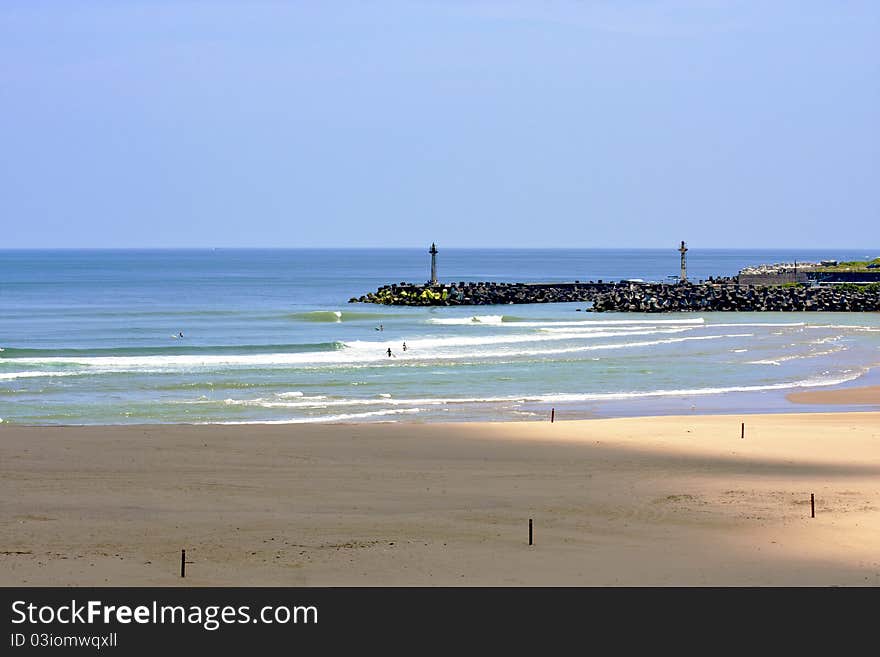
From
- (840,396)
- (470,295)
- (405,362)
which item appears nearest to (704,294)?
(470,295)

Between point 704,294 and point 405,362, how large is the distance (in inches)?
1708

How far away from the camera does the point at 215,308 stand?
281 feet

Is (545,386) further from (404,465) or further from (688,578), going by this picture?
(688,578)

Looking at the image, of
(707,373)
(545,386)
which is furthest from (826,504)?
(707,373)

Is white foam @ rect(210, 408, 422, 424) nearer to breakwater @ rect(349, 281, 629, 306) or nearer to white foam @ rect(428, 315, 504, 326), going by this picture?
white foam @ rect(428, 315, 504, 326)

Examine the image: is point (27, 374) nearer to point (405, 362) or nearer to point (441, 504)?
point (405, 362)

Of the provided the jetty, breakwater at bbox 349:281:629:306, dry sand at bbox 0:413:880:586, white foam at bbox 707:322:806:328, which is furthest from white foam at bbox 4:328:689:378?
breakwater at bbox 349:281:629:306

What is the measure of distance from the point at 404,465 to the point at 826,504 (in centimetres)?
778

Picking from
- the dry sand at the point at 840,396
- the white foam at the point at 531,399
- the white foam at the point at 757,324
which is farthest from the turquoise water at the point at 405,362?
the dry sand at the point at 840,396

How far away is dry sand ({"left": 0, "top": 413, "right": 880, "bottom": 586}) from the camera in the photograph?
51.1 feet

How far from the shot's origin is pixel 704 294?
280 ft
